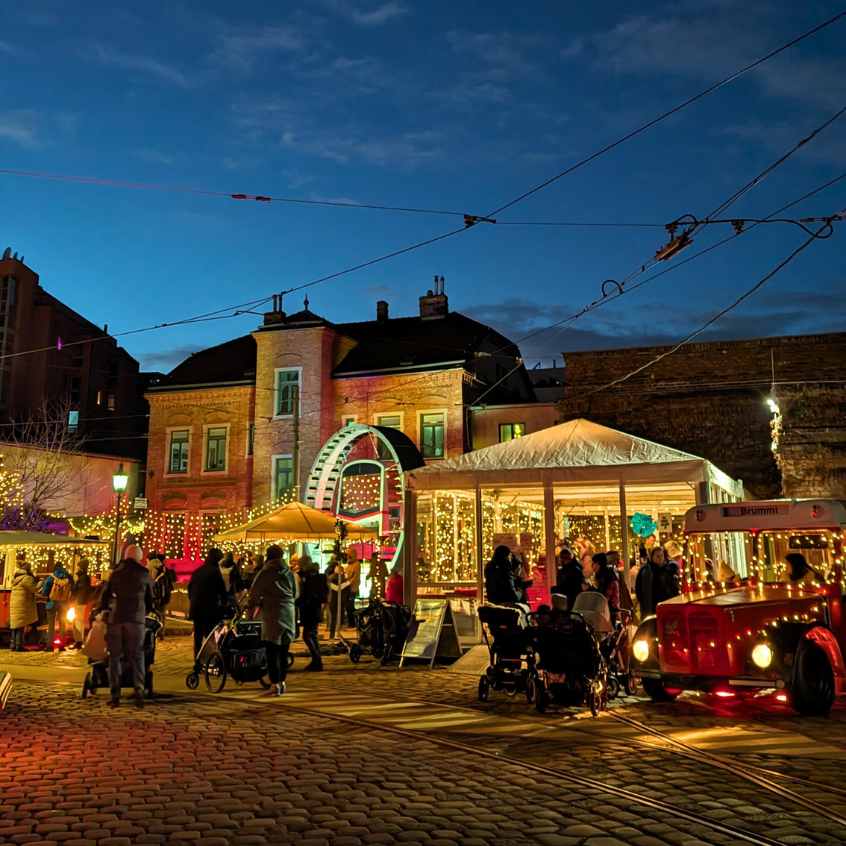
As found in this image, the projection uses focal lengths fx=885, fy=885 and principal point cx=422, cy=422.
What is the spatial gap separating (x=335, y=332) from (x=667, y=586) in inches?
981

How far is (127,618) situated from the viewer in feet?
34.4

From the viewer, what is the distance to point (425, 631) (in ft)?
47.3

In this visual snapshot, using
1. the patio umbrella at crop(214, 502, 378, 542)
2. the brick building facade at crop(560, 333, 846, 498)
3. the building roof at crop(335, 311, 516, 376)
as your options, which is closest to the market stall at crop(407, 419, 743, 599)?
the patio umbrella at crop(214, 502, 378, 542)

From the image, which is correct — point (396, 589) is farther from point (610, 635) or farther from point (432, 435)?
point (432, 435)

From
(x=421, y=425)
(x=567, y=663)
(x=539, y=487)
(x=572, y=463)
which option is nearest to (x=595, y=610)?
(x=567, y=663)

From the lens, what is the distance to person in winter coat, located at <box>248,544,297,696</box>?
11.2 m

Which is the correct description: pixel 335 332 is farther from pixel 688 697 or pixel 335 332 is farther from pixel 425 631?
pixel 688 697

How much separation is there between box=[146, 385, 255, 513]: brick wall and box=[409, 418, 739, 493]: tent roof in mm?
19761

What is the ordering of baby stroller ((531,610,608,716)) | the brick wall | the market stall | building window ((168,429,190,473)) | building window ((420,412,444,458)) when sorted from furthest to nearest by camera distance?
building window ((168,429,190,473))
the brick wall
building window ((420,412,444,458))
the market stall
baby stroller ((531,610,608,716))

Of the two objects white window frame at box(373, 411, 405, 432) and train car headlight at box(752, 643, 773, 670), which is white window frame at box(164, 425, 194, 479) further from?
train car headlight at box(752, 643, 773, 670)

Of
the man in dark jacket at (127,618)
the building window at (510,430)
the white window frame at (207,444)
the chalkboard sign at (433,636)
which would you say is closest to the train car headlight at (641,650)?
the chalkboard sign at (433,636)

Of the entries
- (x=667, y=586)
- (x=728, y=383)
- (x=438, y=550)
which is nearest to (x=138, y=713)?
(x=667, y=586)

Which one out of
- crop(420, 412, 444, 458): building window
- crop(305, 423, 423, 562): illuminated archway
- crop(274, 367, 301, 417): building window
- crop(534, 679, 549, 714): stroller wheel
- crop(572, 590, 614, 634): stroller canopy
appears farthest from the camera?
crop(274, 367, 301, 417): building window

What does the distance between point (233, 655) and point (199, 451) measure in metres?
26.2
